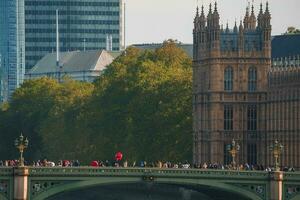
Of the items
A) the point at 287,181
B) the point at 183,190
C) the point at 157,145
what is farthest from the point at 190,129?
the point at 287,181

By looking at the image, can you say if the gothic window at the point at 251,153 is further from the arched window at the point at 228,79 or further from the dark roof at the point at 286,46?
the dark roof at the point at 286,46

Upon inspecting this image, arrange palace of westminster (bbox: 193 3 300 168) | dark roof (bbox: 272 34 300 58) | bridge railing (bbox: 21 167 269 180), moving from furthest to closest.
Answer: dark roof (bbox: 272 34 300 58) < palace of westminster (bbox: 193 3 300 168) < bridge railing (bbox: 21 167 269 180)

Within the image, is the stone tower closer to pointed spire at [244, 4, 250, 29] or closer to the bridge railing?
pointed spire at [244, 4, 250, 29]

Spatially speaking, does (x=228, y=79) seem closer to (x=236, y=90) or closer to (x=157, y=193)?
(x=236, y=90)

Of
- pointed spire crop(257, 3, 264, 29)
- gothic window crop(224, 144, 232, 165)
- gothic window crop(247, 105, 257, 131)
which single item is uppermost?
pointed spire crop(257, 3, 264, 29)

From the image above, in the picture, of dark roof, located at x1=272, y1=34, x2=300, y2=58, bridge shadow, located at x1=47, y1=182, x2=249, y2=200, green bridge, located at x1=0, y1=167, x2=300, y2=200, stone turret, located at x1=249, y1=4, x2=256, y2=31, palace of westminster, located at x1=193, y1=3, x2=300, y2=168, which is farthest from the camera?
stone turret, located at x1=249, y1=4, x2=256, y2=31

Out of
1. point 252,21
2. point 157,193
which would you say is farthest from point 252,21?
point 157,193

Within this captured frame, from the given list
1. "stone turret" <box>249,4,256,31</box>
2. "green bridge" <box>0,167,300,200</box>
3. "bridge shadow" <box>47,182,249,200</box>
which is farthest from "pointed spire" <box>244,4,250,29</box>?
"green bridge" <box>0,167,300,200</box>

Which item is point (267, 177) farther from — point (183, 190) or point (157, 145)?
point (157, 145)

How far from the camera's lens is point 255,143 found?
585ft

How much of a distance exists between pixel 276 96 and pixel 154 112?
21442mm

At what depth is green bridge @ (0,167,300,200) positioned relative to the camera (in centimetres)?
14038

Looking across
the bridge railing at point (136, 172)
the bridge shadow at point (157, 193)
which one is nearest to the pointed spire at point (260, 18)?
the bridge shadow at point (157, 193)

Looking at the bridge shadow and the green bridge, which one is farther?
the bridge shadow
